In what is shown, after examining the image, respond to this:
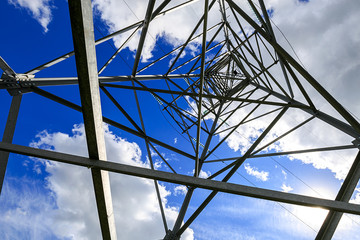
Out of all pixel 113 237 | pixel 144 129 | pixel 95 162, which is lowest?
pixel 113 237

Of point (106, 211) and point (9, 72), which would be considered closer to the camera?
point (106, 211)

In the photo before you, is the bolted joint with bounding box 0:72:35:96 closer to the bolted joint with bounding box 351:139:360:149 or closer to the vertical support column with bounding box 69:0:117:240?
the vertical support column with bounding box 69:0:117:240

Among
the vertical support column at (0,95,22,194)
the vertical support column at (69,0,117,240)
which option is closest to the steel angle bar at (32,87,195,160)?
the vertical support column at (0,95,22,194)

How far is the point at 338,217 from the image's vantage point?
8.02 feet

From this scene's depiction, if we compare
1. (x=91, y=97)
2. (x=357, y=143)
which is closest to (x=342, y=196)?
(x=357, y=143)

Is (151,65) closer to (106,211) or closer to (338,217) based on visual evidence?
(106,211)

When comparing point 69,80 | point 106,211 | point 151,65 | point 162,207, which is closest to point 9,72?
point 69,80

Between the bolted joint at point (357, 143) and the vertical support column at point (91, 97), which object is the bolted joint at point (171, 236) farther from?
the bolted joint at point (357, 143)

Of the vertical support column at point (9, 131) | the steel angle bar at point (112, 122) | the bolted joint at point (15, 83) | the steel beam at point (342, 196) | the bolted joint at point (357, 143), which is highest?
the steel angle bar at point (112, 122)

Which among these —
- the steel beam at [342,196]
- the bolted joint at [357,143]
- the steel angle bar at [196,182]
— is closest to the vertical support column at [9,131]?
the steel angle bar at [196,182]

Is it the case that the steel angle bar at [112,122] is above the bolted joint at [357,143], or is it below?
above

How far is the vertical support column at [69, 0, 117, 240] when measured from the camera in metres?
1.47

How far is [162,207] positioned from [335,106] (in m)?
3.41

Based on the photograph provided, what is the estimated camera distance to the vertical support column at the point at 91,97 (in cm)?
147
